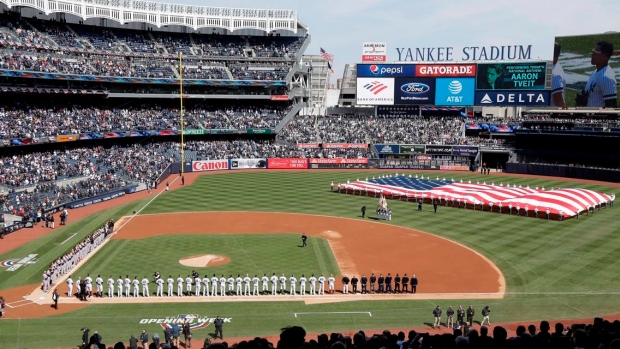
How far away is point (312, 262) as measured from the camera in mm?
31203

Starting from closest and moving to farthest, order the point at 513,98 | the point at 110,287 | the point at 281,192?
the point at 110,287, the point at 281,192, the point at 513,98

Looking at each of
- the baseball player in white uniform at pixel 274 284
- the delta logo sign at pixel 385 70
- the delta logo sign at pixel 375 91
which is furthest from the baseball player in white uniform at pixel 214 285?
the delta logo sign at pixel 385 70

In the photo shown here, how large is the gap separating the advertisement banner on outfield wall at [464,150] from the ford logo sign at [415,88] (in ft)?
41.1

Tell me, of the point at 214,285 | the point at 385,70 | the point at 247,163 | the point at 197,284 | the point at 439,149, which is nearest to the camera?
the point at 197,284

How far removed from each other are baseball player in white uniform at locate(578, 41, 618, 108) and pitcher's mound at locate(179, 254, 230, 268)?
64.1 m

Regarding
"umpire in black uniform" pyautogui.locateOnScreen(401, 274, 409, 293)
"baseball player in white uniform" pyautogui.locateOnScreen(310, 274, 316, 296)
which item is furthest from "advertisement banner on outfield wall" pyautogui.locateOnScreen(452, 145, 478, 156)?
"baseball player in white uniform" pyautogui.locateOnScreen(310, 274, 316, 296)

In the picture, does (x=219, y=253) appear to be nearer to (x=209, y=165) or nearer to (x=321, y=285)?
(x=321, y=285)

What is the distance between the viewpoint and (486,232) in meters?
38.8

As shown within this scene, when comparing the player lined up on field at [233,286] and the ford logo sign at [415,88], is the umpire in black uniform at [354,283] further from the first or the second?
the ford logo sign at [415,88]

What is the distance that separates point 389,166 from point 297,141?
54.1 ft

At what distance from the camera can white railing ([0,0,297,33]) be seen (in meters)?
76.4

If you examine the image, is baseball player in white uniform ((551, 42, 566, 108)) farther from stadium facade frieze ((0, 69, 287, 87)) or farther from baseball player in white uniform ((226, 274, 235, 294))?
baseball player in white uniform ((226, 274, 235, 294))

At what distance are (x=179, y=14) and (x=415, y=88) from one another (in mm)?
41584

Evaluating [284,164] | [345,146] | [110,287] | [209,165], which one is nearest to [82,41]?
[209,165]
